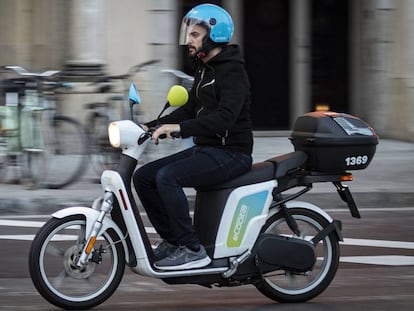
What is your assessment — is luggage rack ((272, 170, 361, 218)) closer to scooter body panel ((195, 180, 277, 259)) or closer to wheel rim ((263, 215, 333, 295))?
scooter body panel ((195, 180, 277, 259))

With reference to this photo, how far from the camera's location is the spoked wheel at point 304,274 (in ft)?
19.5

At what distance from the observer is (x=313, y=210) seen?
5.98 metres

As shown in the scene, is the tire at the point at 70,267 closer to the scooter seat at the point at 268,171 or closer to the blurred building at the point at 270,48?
the scooter seat at the point at 268,171

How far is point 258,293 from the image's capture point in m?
6.32

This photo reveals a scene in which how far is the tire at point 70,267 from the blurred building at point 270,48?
7599mm

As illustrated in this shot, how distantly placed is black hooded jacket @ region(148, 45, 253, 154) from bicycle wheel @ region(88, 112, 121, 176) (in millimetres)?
4821

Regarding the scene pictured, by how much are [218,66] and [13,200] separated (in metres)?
4.59

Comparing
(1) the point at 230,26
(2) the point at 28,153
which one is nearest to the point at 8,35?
(2) the point at 28,153

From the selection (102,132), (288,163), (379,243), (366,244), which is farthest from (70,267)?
(102,132)

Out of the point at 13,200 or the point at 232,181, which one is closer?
the point at 232,181

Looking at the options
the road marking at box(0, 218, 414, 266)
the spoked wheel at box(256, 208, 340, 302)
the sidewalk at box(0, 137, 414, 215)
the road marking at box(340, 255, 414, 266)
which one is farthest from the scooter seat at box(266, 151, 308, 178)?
the sidewalk at box(0, 137, 414, 215)

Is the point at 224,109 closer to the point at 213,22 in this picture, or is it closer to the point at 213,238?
the point at 213,22

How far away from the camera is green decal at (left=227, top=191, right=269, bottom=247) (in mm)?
5762

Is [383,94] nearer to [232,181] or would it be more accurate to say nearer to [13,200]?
[13,200]
